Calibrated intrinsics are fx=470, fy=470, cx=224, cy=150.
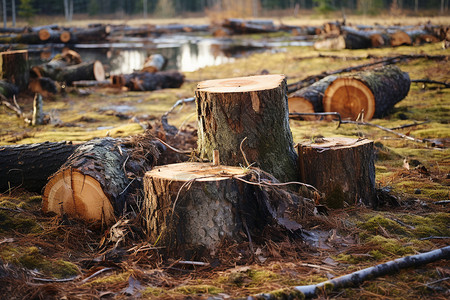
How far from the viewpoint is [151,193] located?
136 inches

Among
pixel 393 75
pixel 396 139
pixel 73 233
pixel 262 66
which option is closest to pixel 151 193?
pixel 73 233

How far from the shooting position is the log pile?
7723mm

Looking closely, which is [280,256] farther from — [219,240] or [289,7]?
[289,7]

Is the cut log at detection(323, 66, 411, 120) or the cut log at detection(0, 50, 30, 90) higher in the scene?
the cut log at detection(0, 50, 30, 90)

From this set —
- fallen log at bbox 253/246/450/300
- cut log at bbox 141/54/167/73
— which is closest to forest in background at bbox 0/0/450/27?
cut log at bbox 141/54/167/73

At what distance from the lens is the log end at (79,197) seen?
394 cm

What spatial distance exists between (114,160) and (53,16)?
46593 mm

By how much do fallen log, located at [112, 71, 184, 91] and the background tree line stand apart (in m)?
26.1

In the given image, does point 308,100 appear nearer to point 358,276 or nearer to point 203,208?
point 203,208

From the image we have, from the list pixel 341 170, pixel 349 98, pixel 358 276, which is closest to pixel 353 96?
pixel 349 98

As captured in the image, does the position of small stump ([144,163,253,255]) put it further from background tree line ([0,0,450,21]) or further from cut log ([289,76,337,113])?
background tree line ([0,0,450,21])

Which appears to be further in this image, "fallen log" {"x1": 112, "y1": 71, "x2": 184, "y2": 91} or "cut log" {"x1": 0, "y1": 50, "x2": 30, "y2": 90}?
"fallen log" {"x1": 112, "y1": 71, "x2": 184, "y2": 91}

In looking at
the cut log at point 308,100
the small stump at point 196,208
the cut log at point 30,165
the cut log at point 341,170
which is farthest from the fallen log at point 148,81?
the small stump at point 196,208

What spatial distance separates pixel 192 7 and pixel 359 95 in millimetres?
53590
